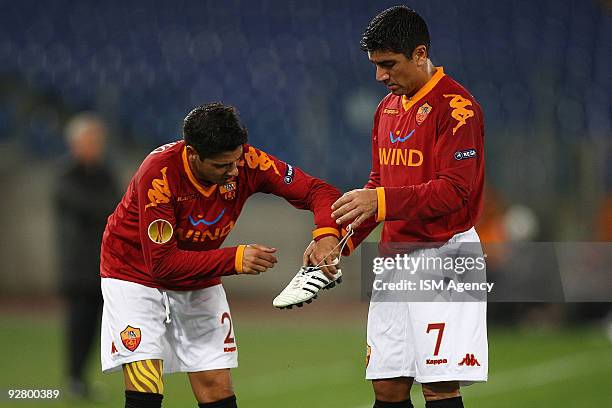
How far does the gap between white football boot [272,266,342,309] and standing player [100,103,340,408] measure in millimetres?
100

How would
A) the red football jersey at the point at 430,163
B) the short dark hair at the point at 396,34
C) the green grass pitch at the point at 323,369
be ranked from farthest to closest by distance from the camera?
the green grass pitch at the point at 323,369 → the short dark hair at the point at 396,34 → the red football jersey at the point at 430,163

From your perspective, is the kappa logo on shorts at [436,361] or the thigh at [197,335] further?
the thigh at [197,335]

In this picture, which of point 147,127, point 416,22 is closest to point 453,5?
point 147,127

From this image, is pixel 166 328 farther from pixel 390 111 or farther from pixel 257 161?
pixel 390 111

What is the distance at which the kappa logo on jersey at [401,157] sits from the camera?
13.1ft

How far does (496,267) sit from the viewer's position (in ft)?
31.3

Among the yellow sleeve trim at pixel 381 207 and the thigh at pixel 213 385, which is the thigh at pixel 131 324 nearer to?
the thigh at pixel 213 385

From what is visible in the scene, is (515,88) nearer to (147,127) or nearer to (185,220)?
(147,127)

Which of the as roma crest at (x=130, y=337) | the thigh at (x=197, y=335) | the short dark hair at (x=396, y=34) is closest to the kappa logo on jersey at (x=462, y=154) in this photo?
the short dark hair at (x=396, y=34)

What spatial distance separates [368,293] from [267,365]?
350cm

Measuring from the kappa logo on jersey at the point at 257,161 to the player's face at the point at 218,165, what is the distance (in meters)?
0.19

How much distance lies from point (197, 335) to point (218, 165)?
0.84 metres

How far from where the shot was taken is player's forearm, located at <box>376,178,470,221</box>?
3812 millimetres

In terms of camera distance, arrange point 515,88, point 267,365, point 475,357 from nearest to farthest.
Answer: point 475,357, point 267,365, point 515,88
